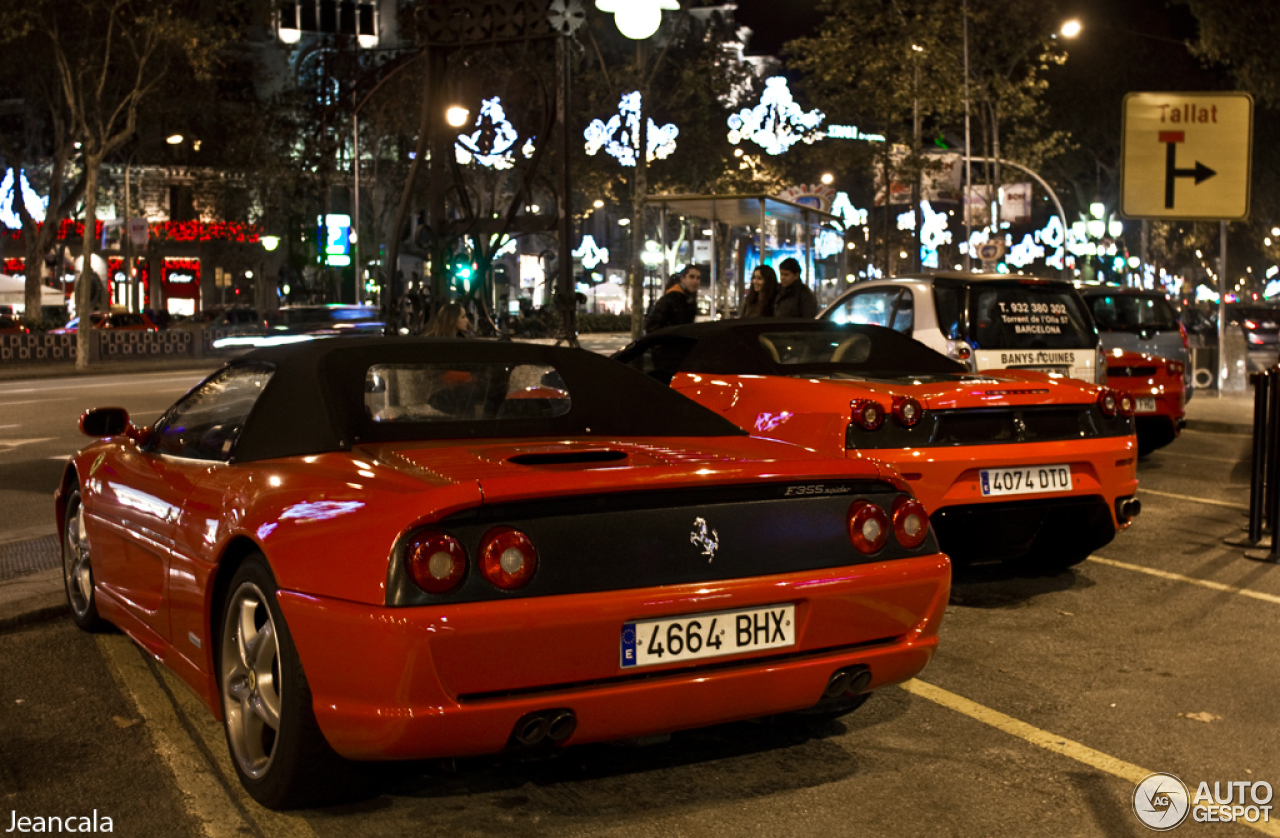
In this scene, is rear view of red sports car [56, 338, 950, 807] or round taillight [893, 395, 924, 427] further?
round taillight [893, 395, 924, 427]

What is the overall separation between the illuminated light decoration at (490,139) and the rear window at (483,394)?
18.5 feet

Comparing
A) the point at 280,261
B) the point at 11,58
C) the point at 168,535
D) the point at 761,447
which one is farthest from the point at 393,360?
the point at 280,261

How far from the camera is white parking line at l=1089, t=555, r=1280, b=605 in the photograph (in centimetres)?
662

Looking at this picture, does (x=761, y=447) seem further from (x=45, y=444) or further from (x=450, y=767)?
(x=45, y=444)

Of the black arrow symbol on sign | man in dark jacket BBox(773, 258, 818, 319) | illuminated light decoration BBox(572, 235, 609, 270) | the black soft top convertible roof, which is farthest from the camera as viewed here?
illuminated light decoration BBox(572, 235, 609, 270)

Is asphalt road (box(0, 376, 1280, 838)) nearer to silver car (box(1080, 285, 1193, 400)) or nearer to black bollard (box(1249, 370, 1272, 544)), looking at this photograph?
black bollard (box(1249, 370, 1272, 544))

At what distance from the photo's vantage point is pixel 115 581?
16.6 feet

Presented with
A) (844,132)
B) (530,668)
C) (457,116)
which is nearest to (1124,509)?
(530,668)

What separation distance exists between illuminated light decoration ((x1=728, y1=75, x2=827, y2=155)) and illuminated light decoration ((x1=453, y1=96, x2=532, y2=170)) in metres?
7.63

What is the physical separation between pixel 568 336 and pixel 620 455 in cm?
648

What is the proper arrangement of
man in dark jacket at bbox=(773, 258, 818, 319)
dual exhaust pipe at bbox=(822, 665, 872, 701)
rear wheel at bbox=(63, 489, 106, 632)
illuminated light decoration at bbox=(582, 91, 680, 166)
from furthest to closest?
1. illuminated light decoration at bbox=(582, 91, 680, 166)
2. man in dark jacket at bbox=(773, 258, 818, 319)
3. rear wheel at bbox=(63, 489, 106, 632)
4. dual exhaust pipe at bbox=(822, 665, 872, 701)

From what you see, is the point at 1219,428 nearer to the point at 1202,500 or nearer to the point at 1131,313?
the point at 1131,313

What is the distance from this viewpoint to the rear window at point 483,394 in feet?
15.4

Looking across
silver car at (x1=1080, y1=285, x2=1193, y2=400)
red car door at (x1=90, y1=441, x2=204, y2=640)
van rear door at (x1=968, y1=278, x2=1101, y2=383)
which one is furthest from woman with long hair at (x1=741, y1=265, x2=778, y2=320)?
red car door at (x1=90, y1=441, x2=204, y2=640)
